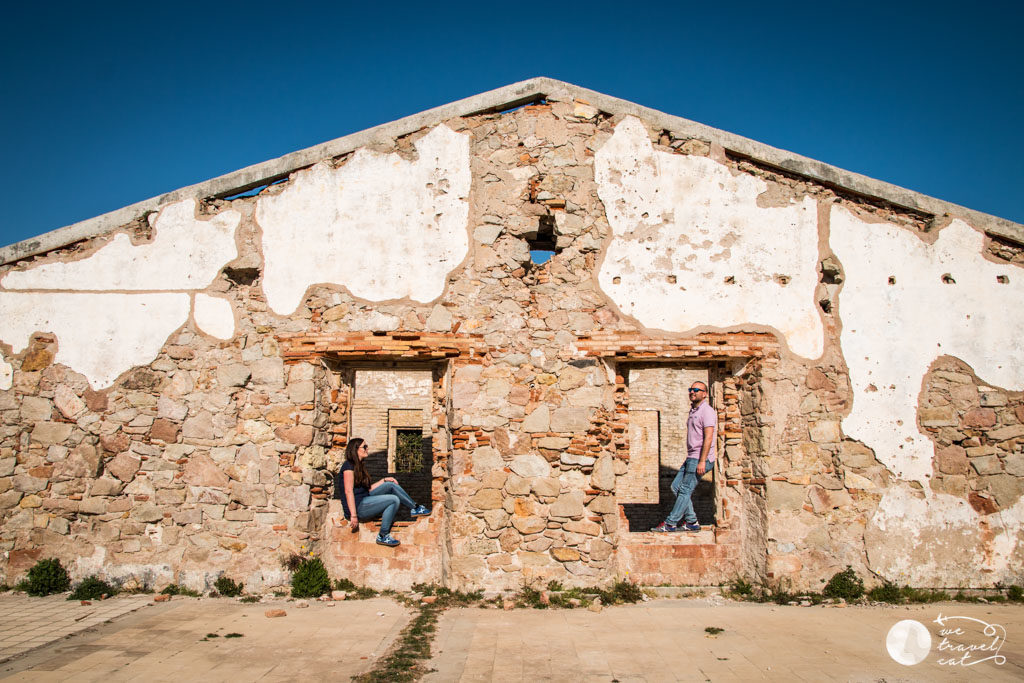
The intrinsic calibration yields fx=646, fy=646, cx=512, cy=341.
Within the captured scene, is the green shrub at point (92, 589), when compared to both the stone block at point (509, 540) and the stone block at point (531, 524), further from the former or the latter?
the stone block at point (531, 524)

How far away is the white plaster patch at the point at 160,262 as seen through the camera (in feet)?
23.6

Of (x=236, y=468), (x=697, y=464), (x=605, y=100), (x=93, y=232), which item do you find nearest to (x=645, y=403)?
(x=697, y=464)

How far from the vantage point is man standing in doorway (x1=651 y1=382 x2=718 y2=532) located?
7113 mm

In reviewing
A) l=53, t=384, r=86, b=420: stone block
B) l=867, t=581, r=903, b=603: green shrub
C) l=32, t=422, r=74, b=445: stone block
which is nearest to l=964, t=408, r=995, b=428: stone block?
l=867, t=581, r=903, b=603: green shrub

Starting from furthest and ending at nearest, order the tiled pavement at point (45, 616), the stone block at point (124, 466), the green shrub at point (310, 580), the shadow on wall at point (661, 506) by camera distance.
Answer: the shadow on wall at point (661, 506), the stone block at point (124, 466), the green shrub at point (310, 580), the tiled pavement at point (45, 616)

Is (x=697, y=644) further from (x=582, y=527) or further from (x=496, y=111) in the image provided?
(x=496, y=111)

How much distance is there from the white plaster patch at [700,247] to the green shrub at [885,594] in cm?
245

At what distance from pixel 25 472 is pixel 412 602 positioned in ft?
14.6

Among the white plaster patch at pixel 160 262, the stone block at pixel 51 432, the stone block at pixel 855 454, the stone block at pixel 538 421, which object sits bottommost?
the stone block at pixel 855 454

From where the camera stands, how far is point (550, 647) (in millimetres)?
5074

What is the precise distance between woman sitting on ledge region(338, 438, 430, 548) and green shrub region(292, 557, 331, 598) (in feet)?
1.69

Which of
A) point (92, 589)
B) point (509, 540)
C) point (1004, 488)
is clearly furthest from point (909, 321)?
point (92, 589)

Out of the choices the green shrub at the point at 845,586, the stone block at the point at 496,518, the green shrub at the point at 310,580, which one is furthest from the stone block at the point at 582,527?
the green shrub at the point at 310,580

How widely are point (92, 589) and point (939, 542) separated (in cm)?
868
